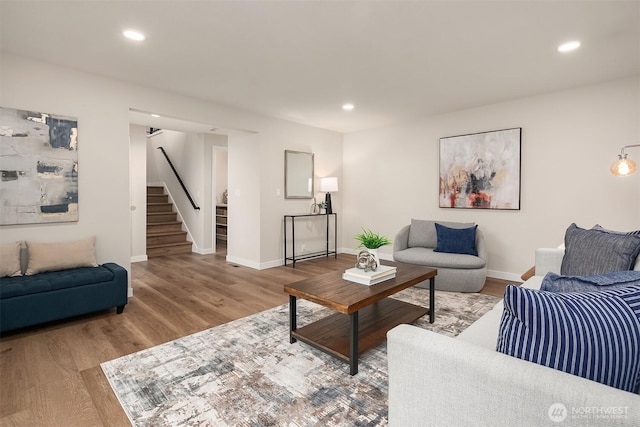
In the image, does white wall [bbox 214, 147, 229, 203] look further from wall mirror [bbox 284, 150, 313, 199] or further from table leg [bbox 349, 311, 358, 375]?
table leg [bbox 349, 311, 358, 375]

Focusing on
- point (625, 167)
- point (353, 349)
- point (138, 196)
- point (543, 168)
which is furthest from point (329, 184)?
point (353, 349)

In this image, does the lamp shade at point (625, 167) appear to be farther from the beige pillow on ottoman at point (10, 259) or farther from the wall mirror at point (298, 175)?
the beige pillow on ottoman at point (10, 259)

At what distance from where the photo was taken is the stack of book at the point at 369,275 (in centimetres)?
249

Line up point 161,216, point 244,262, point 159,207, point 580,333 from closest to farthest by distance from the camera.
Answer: point 580,333
point 244,262
point 161,216
point 159,207

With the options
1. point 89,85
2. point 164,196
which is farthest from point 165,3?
point 164,196

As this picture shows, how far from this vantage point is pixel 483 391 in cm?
92

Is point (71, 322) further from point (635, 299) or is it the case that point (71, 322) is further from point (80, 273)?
point (635, 299)

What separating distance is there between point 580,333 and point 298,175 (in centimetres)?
497

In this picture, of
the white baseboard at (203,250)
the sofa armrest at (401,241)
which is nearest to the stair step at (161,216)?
the white baseboard at (203,250)

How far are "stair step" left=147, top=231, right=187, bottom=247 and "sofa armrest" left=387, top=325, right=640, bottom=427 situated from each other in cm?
622

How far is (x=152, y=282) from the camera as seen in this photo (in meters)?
4.30

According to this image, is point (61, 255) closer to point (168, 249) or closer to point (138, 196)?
point (138, 196)

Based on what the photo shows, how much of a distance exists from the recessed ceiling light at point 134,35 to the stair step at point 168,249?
4.37 meters

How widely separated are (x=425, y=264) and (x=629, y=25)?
2746 millimetres
